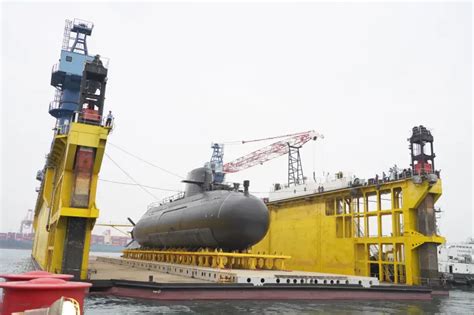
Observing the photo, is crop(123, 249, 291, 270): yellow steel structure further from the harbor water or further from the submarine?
the harbor water

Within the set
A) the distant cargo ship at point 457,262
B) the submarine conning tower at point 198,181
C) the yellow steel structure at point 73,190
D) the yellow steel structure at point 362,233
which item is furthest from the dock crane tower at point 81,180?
the distant cargo ship at point 457,262

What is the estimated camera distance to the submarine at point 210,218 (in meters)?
25.3

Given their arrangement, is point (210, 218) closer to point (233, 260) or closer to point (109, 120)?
point (233, 260)

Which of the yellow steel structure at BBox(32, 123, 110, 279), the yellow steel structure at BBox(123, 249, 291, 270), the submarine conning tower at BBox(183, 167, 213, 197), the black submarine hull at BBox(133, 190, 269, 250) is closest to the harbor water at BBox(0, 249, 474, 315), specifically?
the yellow steel structure at BBox(32, 123, 110, 279)

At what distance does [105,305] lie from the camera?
1702 centimetres

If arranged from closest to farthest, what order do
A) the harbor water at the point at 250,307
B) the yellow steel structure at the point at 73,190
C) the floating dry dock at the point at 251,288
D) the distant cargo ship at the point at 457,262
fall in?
the harbor water at the point at 250,307 → the floating dry dock at the point at 251,288 → the yellow steel structure at the point at 73,190 → the distant cargo ship at the point at 457,262

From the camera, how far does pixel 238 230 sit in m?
25.1

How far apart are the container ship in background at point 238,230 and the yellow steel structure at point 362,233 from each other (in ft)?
0.30

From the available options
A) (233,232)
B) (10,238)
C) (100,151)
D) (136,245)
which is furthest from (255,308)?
(10,238)

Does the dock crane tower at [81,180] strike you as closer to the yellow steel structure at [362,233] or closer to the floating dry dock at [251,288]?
the floating dry dock at [251,288]

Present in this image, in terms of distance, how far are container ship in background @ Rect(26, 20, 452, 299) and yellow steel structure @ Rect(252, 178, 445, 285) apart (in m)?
0.09

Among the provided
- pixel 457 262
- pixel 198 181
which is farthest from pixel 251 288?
pixel 457 262

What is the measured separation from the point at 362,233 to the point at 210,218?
585 inches

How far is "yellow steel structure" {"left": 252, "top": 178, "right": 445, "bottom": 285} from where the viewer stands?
29188 mm
